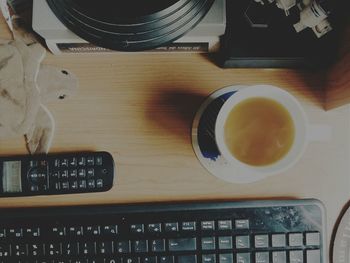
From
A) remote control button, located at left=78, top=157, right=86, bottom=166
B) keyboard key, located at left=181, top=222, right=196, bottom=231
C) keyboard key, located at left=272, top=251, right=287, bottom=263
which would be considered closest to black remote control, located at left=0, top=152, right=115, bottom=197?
remote control button, located at left=78, top=157, right=86, bottom=166

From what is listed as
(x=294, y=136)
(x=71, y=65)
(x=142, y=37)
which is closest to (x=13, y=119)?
(x=71, y=65)

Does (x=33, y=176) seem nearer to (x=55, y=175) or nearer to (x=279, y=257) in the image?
(x=55, y=175)

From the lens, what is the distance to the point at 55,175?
0.61 m

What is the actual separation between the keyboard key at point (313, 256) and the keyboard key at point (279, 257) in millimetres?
26

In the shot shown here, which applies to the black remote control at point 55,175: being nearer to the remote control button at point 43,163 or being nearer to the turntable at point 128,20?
the remote control button at point 43,163

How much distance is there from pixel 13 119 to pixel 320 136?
37cm

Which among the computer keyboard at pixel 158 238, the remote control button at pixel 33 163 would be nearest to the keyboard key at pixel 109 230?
the computer keyboard at pixel 158 238

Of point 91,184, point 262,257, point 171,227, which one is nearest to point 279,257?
point 262,257

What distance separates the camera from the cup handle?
Answer: 64cm

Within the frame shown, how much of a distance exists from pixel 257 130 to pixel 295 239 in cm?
13

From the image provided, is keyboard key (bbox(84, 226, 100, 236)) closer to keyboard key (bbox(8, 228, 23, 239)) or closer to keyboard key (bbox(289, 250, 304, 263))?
keyboard key (bbox(8, 228, 23, 239))

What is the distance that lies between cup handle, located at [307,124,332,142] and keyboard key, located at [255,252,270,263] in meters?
0.15

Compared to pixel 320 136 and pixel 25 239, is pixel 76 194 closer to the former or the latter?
pixel 25 239

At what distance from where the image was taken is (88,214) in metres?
0.60
